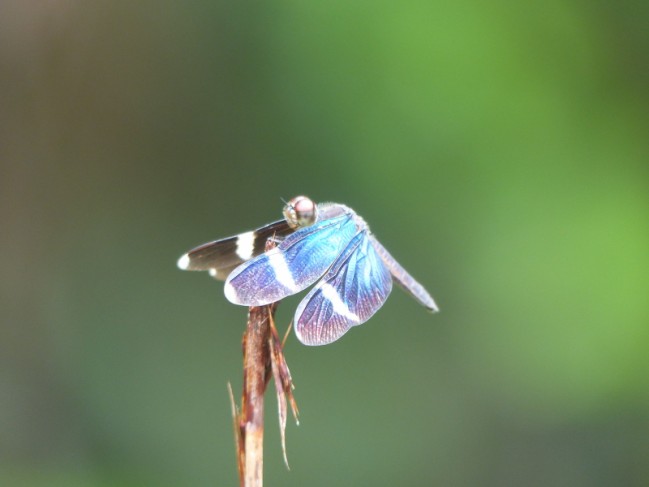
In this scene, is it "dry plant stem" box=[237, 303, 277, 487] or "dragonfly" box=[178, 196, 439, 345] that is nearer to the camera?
"dry plant stem" box=[237, 303, 277, 487]

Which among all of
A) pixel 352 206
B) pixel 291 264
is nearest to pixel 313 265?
pixel 291 264

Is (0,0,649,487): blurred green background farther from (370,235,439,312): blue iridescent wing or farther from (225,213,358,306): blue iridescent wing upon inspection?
(225,213,358,306): blue iridescent wing

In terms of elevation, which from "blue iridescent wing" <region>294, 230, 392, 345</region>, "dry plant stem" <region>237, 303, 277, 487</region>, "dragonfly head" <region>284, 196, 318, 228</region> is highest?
"dragonfly head" <region>284, 196, 318, 228</region>

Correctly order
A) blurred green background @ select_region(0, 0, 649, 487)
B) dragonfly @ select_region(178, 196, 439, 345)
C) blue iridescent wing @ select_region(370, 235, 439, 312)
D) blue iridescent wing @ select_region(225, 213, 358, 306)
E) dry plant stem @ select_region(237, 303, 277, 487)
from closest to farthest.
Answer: dry plant stem @ select_region(237, 303, 277, 487) < blue iridescent wing @ select_region(225, 213, 358, 306) < dragonfly @ select_region(178, 196, 439, 345) < blue iridescent wing @ select_region(370, 235, 439, 312) < blurred green background @ select_region(0, 0, 649, 487)

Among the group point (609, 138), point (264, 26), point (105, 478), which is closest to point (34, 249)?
point (105, 478)

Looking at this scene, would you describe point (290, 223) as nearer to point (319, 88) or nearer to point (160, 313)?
point (319, 88)

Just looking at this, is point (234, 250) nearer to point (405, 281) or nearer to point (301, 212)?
point (301, 212)

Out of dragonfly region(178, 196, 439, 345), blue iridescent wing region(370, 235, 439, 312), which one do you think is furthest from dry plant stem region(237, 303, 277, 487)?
blue iridescent wing region(370, 235, 439, 312)
